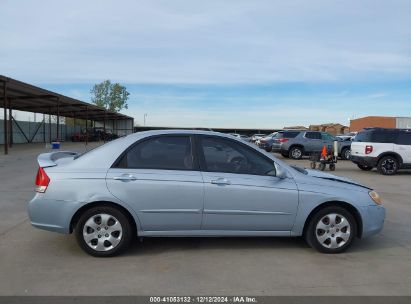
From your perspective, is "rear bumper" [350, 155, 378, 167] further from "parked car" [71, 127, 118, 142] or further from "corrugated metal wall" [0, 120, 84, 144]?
"parked car" [71, 127, 118, 142]

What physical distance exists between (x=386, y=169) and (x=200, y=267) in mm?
13332

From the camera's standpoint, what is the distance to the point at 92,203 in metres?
5.29

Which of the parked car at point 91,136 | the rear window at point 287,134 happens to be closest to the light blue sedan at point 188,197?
the rear window at point 287,134

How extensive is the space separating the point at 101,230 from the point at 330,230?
114 inches

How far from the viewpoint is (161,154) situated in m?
5.54

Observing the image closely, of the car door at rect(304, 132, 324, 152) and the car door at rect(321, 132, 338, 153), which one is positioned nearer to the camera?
the car door at rect(321, 132, 338, 153)

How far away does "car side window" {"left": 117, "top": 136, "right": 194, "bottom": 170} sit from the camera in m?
5.47

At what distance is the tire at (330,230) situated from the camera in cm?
558

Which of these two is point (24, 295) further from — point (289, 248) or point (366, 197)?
point (366, 197)

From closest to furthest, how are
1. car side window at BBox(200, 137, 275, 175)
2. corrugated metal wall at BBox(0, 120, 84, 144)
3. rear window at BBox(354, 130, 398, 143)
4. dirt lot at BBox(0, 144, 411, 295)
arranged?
dirt lot at BBox(0, 144, 411, 295), car side window at BBox(200, 137, 275, 175), rear window at BBox(354, 130, 398, 143), corrugated metal wall at BBox(0, 120, 84, 144)

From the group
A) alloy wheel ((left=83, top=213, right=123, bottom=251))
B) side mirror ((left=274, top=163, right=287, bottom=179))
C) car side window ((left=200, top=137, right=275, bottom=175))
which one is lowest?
alloy wheel ((left=83, top=213, right=123, bottom=251))

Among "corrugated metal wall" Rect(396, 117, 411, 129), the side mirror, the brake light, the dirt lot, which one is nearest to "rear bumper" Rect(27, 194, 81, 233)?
the dirt lot

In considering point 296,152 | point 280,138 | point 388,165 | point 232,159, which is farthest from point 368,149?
point 232,159

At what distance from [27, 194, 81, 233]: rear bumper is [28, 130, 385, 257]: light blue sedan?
0.5 inches
